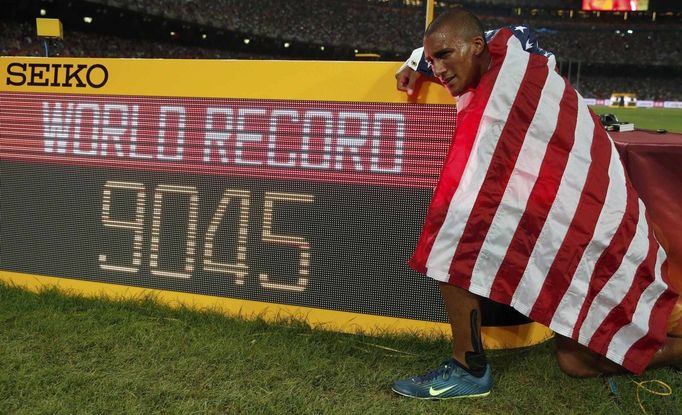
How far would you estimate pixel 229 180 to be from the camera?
249cm

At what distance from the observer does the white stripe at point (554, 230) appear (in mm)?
1868

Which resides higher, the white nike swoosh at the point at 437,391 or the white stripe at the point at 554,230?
the white stripe at the point at 554,230

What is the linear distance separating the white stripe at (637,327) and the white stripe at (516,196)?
51 cm

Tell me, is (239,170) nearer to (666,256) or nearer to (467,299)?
(467,299)

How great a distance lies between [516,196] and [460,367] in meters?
0.61

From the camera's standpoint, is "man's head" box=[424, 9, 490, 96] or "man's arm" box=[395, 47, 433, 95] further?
"man's arm" box=[395, 47, 433, 95]

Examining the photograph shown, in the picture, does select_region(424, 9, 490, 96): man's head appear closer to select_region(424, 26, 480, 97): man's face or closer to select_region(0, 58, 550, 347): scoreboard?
select_region(424, 26, 480, 97): man's face

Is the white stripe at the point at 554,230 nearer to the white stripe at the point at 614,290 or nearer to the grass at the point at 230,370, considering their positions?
the white stripe at the point at 614,290

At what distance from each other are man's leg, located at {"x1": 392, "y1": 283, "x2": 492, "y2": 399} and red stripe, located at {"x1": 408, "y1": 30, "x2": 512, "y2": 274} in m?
0.17

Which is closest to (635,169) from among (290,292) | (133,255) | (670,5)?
(290,292)

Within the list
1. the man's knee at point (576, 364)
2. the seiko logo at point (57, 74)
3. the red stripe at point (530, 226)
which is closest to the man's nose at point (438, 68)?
the red stripe at point (530, 226)

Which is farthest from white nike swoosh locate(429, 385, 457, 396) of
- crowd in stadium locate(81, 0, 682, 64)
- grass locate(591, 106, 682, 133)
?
crowd in stadium locate(81, 0, 682, 64)

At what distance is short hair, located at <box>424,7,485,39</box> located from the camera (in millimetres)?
1844

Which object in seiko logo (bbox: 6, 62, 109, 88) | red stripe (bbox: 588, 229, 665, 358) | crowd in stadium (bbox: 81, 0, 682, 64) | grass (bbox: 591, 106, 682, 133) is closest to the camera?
red stripe (bbox: 588, 229, 665, 358)
